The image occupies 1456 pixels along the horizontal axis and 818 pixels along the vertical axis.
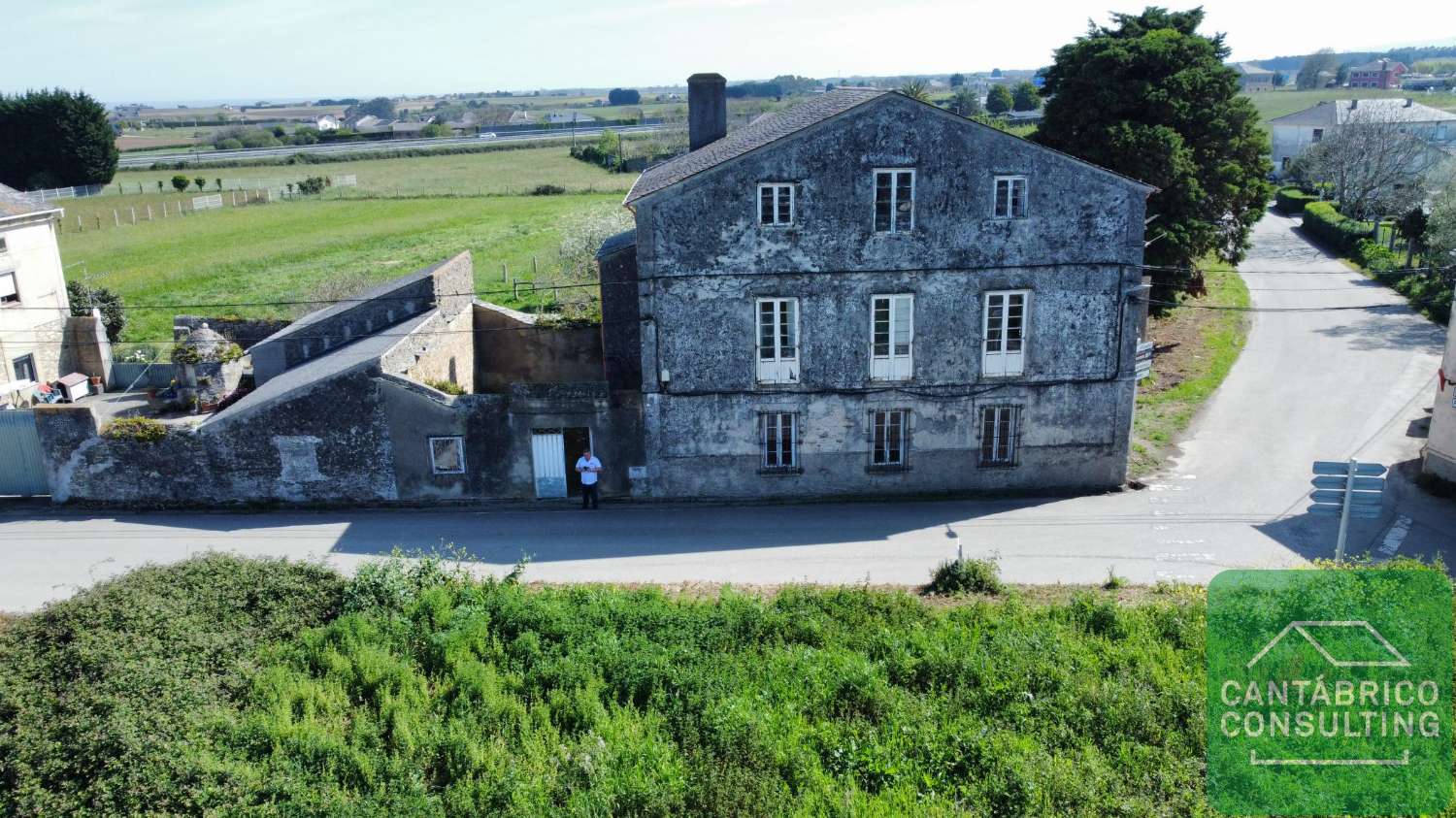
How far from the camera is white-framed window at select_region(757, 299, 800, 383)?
2442 centimetres

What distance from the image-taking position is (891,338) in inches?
974

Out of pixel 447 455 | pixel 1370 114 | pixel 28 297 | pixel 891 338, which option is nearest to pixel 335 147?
pixel 28 297

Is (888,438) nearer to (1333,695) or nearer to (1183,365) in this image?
(1333,695)

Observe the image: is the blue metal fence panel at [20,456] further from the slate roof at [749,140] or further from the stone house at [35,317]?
the slate roof at [749,140]

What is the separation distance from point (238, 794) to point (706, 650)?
25.1 ft

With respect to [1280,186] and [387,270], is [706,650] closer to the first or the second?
[387,270]

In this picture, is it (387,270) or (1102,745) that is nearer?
(1102,745)

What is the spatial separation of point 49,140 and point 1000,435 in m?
89.8

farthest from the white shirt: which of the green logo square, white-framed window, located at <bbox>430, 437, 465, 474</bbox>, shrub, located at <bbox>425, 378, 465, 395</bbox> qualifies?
the green logo square

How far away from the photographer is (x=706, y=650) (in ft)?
58.4

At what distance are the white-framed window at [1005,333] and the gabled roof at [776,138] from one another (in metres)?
3.63

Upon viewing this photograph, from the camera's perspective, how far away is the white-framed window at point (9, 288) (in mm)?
34156

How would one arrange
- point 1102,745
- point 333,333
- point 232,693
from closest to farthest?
point 1102,745
point 232,693
point 333,333

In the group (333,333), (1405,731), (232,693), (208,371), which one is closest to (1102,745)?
(1405,731)
